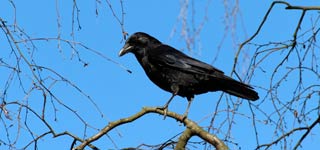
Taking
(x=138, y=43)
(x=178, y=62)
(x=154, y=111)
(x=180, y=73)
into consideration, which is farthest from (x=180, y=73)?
(x=154, y=111)

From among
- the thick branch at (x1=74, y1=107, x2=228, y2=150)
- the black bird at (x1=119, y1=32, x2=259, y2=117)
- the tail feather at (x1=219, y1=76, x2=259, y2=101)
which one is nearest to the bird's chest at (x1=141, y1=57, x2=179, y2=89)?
the black bird at (x1=119, y1=32, x2=259, y2=117)

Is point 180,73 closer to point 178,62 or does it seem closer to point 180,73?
point 180,73

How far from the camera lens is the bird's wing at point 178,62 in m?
5.83

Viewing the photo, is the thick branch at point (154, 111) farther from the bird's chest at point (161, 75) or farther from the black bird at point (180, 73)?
the bird's chest at point (161, 75)

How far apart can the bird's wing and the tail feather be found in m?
0.26

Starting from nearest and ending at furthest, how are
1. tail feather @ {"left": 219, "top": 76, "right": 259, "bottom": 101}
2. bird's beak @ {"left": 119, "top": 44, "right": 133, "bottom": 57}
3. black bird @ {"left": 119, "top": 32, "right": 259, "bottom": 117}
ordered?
tail feather @ {"left": 219, "top": 76, "right": 259, "bottom": 101} < black bird @ {"left": 119, "top": 32, "right": 259, "bottom": 117} < bird's beak @ {"left": 119, "top": 44, "right": 133, "bottom": 57}

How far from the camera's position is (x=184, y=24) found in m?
3.69

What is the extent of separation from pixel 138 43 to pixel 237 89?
153 centimetres

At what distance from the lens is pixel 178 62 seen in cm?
598

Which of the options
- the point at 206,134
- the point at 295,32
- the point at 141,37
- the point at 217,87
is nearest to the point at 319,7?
the point at 295,32

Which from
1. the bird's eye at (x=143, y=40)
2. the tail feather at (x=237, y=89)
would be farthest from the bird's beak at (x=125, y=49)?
the tail feather at (x=237, y=89)

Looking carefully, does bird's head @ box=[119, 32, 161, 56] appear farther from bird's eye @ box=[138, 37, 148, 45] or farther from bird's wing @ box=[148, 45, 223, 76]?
bird's wing @ box=[148, 45, 223, 76]

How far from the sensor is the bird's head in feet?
20.6

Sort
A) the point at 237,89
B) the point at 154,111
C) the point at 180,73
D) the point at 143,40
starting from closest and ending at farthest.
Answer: the point at 154,111 → the point at 237,89 → the point at 180,73 → the point at 143,40
